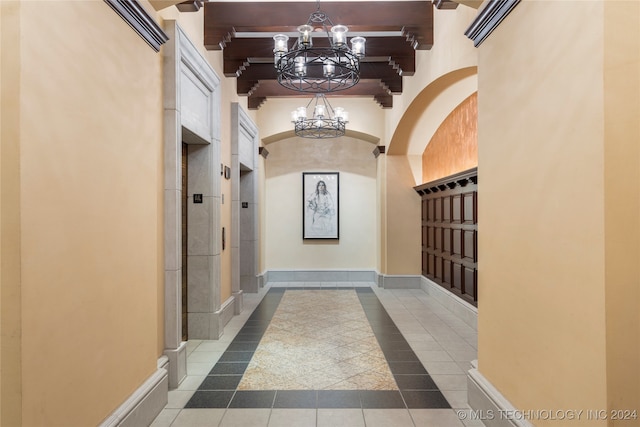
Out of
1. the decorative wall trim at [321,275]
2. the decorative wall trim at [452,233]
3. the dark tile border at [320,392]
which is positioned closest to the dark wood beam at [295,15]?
the decorative wall trim at [452,233]

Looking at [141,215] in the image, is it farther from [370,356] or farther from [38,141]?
[370,356]

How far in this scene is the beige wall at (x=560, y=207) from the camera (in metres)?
1.51

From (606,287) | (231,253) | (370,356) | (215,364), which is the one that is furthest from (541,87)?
(231,253)

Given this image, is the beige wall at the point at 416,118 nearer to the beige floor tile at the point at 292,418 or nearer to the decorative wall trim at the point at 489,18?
the decorative wall trim at the point at 489,18

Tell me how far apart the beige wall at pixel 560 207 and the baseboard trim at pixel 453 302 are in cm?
251

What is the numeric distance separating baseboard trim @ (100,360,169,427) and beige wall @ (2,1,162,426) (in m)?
0.06

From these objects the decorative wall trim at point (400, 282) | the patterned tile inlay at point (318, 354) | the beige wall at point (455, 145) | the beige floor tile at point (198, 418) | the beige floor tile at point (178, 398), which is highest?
the beige wall at point (455, 145)

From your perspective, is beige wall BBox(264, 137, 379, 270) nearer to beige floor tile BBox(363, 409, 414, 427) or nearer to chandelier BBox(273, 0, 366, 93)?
chandelier BBox(273, 0, 366, 93)

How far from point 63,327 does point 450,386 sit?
2.92 metres

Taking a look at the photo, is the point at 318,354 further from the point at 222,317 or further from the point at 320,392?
the point at 222,317

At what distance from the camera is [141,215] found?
8.84 feet

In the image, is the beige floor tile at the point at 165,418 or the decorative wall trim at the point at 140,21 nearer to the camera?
the decorative wall trim at the point at 140,21

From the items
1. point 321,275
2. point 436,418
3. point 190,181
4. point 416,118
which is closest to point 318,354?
point 436,418

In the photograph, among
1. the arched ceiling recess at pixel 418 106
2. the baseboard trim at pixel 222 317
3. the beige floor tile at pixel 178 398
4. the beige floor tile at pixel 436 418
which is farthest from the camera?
the baseboard trim at pixel 222 317
